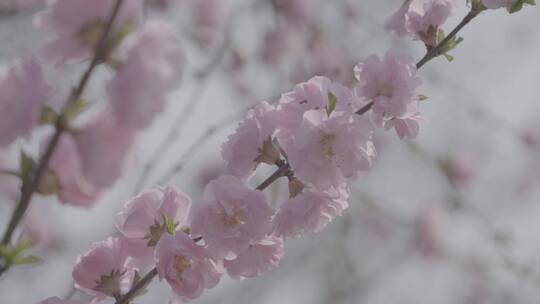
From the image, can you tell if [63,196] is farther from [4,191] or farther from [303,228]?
[4,191]

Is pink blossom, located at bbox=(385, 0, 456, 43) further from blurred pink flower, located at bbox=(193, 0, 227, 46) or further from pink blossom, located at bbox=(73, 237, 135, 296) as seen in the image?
blurred pink flower, located at bbox=(193, 0, 227, 46)

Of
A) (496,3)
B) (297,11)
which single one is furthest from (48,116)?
(297,11)

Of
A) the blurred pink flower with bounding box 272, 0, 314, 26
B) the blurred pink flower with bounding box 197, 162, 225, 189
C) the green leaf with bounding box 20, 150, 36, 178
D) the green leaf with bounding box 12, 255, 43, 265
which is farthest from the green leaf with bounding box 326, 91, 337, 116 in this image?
the blurred pink flower with bounding box 197, 162, 225, 189

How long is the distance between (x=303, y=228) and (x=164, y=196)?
198 millimetres

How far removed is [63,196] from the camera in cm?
148

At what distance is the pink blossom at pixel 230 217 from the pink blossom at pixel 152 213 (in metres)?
0.07

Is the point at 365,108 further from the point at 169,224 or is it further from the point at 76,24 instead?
the point at 76,24

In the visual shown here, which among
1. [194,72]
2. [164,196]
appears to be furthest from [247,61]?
[164,196]

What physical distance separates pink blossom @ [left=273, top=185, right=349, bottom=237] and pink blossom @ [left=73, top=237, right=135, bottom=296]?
0.71 ft

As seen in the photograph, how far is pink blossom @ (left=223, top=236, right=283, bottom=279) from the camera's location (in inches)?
34.8

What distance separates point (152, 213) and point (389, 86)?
1.18ft

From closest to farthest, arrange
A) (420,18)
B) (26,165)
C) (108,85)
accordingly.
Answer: (420,18)
(26,165)
(108,85)

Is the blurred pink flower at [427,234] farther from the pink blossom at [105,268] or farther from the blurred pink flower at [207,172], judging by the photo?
the pink blossom at [105,268]

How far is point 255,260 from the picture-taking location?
89 centimetres
